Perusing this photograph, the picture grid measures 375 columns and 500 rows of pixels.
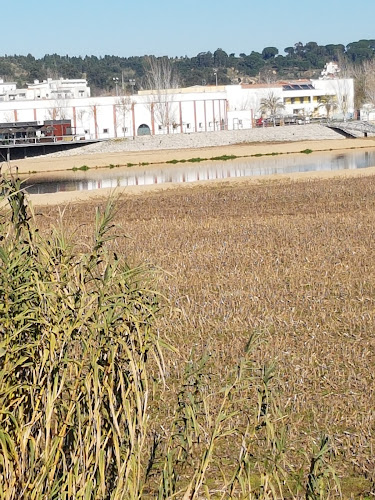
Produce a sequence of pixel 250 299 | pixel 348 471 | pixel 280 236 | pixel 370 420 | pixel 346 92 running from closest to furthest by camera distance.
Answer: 1. pixel 348 471
2. pixel 370 420
3. pixel 250 299
4. pixel 280 236
5. pixel 346 92

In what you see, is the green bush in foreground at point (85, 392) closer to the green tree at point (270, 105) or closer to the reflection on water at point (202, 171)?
the reflection on water at point (202, 171)

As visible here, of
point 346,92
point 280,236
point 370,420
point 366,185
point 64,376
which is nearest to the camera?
point 64,376

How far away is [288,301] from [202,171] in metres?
44.2

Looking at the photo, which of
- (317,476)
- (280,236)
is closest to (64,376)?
(317,476)

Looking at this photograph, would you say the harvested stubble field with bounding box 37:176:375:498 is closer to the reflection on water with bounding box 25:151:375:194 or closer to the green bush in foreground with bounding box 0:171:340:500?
the green bush in foreground with bounding box 0:171:340:500

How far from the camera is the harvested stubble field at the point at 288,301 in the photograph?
9.55 m

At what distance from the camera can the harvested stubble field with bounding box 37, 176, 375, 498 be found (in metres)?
9.55

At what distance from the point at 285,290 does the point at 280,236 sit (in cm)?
712

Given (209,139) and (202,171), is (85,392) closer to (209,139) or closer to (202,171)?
(202,171)

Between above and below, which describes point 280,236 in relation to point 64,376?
below

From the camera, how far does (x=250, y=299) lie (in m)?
15.7

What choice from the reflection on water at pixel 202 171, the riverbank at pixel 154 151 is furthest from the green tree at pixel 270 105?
the reflection on water at pixel 202 171

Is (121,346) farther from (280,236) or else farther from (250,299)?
(280,236)

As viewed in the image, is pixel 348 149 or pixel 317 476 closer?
pixel 317 476
